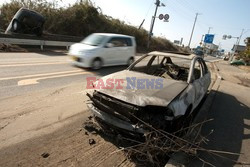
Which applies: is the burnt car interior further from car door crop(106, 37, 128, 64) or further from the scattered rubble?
the scattered rubble

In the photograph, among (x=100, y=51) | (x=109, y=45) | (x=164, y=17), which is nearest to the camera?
(x=100, y=51)

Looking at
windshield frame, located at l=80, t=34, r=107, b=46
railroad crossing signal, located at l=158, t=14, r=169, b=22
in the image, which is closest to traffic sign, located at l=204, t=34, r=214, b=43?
railroad crossing signal, located at l=158, t=14, r=169, b=22

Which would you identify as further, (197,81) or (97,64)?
(97,64)

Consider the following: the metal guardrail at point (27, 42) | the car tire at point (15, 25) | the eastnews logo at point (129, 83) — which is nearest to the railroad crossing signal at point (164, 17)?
the metal guardrail at point (27, 42)

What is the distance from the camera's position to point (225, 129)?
438 centimetres

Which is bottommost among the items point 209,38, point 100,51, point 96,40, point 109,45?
point 100,51

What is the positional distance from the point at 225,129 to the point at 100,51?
21.1 ft

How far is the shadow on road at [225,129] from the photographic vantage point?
3.19 meters

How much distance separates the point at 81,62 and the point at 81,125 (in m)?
5.46

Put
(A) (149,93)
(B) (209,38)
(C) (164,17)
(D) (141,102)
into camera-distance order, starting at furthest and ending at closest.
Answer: (B) (209,38) → (C) (164,17) → (A) (149,93) → (D) (141,102)

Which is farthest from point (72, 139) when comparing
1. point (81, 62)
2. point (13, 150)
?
point (81, 62)

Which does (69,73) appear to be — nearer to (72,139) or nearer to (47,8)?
(72,139)

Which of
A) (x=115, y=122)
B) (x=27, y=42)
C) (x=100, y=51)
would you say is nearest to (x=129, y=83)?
(x=115, y=122)

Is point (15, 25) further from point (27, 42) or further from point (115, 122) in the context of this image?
point (115, 122)
